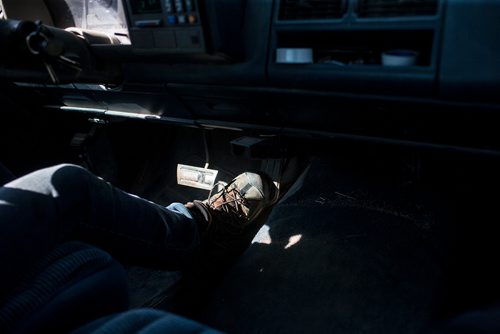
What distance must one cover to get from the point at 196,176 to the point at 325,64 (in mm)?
1035

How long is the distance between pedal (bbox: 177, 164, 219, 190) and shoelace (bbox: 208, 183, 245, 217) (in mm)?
337

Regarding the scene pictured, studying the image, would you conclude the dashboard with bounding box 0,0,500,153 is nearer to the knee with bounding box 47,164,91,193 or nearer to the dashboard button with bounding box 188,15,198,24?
the dashboard button with bounding box 188,15,198,24

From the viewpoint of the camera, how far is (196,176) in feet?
6.34

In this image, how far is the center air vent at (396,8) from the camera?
2.92 feet

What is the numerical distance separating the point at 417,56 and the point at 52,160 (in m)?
1.78

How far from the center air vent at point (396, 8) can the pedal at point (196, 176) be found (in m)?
1.10

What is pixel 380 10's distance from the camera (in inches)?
36.7

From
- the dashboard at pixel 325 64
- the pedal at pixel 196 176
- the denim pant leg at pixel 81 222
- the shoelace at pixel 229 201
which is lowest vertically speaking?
the pedal at pixel 196 176

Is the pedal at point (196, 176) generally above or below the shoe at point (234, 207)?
below

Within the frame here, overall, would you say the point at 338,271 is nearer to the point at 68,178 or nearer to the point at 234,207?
the point at 234,207

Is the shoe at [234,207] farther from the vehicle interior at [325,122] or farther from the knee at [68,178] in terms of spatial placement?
the knee at [68,178]

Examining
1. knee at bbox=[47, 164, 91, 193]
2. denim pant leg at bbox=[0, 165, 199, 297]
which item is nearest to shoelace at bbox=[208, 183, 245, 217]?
denim pant leg at bbox=[0, 165, 199, 297]

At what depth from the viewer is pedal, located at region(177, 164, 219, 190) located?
6.22ft

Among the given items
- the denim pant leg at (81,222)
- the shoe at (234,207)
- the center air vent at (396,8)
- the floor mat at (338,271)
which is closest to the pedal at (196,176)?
the shoe at (234,207)
